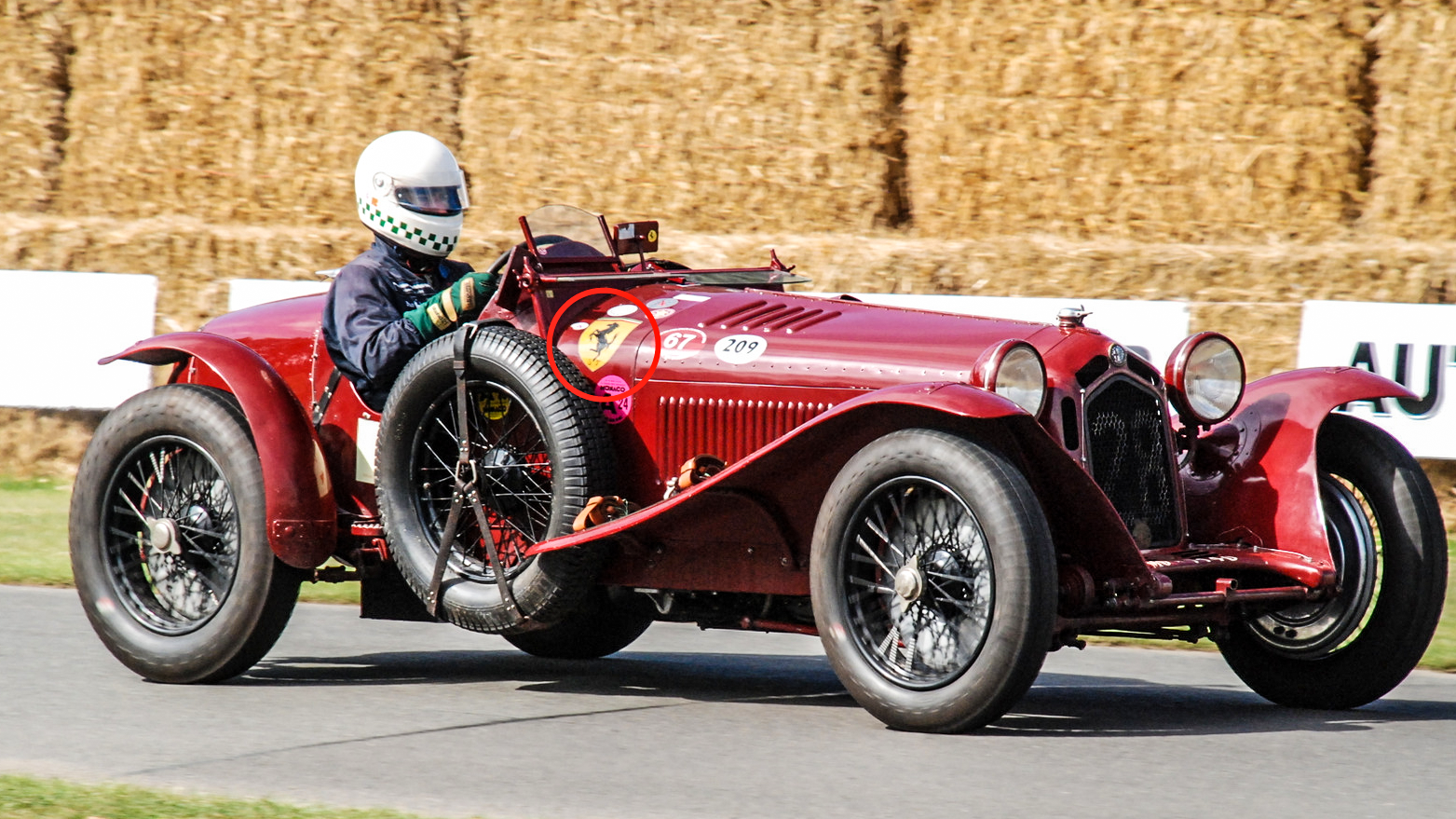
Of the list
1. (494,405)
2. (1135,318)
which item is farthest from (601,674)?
(1135,318)

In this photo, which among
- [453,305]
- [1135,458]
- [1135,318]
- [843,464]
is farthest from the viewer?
[1135,318]

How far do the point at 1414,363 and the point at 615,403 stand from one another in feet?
17.8

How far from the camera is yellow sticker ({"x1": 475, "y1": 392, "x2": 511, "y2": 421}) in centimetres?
557

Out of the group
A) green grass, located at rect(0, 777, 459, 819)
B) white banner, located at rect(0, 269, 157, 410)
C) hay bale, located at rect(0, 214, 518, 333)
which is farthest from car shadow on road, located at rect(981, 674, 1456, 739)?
white banner, located at rect(0, 269, 157, 410)

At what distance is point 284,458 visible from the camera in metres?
5.71

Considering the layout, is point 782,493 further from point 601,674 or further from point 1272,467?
Result: point 1272,467

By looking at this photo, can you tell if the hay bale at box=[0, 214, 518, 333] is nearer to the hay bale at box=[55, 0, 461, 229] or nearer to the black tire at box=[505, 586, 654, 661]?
the hay bale at box=[55, 0, 461, 229]

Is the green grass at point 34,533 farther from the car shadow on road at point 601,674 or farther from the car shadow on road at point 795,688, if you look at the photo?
the car shadow on road at point 795,688

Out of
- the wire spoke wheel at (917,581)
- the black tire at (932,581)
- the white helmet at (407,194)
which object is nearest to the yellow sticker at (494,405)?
the white helmet at (407,194)

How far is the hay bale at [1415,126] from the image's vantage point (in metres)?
10.9

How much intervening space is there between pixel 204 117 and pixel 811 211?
4511mm

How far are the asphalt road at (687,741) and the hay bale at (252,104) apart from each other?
21.2 feet

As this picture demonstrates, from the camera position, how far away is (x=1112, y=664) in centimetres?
651

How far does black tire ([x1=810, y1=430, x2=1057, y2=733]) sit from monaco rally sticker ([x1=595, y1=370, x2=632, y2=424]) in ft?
2.88
